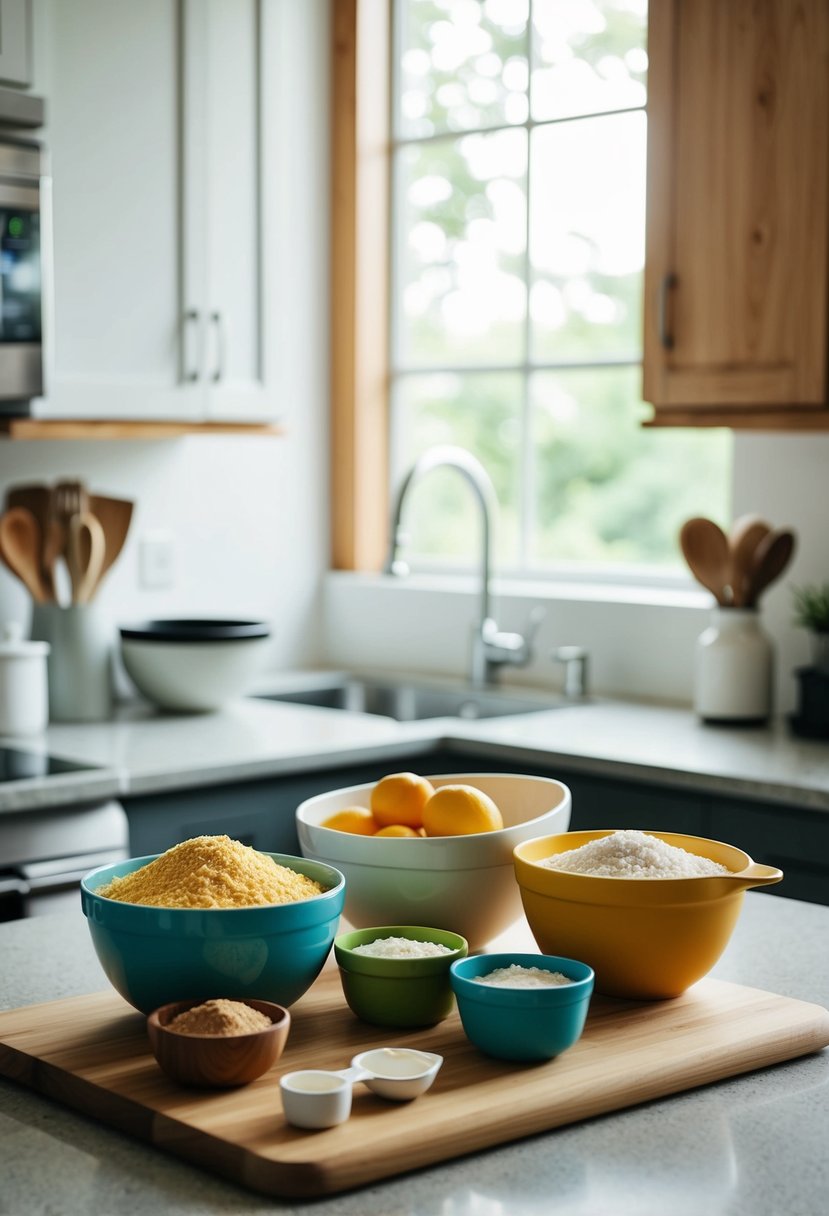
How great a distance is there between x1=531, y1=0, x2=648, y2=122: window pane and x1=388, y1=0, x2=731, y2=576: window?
0.03m

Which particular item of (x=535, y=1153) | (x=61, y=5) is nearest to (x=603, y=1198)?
(x=535, y=1153)

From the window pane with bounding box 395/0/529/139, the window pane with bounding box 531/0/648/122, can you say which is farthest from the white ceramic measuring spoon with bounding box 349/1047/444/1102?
the window pane with bounding box 395/0/529/139

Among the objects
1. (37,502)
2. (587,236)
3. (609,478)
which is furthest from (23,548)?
(609,478)

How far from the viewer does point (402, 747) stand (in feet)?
9.45

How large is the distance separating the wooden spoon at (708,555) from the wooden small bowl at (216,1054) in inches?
78.4

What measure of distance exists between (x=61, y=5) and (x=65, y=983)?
2.07 metres

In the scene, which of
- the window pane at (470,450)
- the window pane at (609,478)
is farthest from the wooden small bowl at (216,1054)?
the window pane at (609,478)

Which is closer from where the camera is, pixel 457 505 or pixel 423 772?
pixel 423 772

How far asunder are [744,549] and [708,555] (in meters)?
0.08

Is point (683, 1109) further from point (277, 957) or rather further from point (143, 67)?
point (143, 67)

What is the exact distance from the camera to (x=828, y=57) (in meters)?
2.58

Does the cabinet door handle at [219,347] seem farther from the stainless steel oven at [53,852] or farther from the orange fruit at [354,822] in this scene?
the orange fruit at [354,822]

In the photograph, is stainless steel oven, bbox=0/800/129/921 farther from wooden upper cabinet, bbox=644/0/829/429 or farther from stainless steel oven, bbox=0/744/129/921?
wooden upper cabinet, bbox=644/0/829/429

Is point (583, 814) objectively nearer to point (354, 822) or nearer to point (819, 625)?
point (819, 625)
